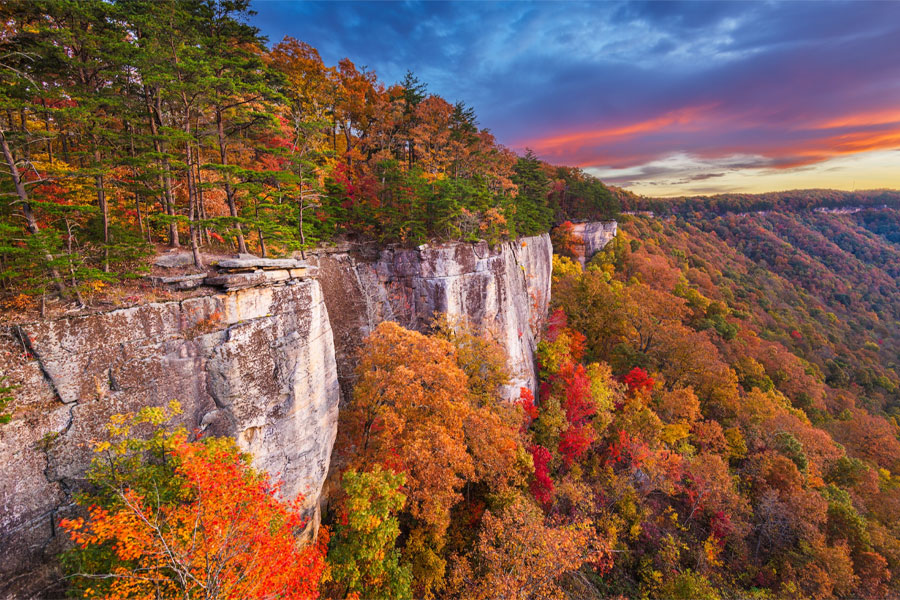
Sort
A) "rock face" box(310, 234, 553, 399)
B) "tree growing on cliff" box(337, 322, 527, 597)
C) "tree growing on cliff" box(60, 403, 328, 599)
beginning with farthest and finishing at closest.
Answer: "rock face" box(310, 234, 553, 399) → "tree growing on cliff" box(337, 322, 527, 597) → "tree growing on cliff" box(60, 403, 328, 599)

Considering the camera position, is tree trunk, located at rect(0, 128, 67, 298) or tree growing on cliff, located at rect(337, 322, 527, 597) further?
tree growing on cliff, located at rect(337, 322, 527, 597)

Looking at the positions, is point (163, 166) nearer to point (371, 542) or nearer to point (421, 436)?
point (421, 436)

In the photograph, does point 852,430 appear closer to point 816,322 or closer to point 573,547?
point 573,547

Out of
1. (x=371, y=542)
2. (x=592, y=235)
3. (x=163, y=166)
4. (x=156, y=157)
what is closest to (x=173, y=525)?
(x=371, y=542)

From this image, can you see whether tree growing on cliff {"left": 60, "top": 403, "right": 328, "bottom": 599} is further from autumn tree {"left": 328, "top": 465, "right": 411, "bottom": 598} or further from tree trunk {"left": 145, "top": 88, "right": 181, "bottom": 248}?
tree trunk {"left": 145, "top": 88, "right": 181, "bottom": 248}

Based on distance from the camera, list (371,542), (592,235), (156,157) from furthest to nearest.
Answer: (592,235), (371,542), (156,157)

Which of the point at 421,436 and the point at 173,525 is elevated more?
the point at 173,525

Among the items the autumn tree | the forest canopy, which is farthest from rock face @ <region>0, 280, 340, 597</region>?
the autumn tree
